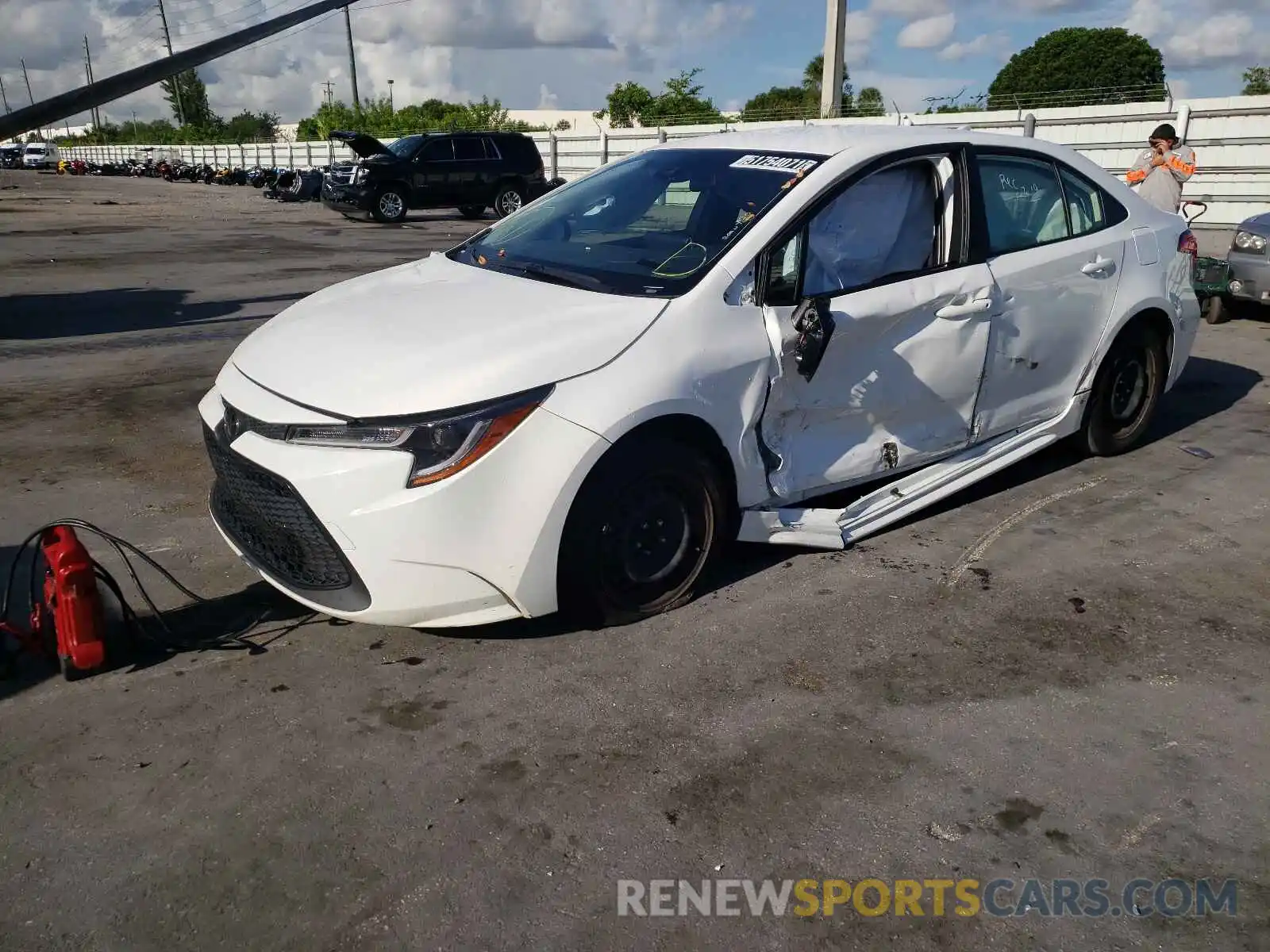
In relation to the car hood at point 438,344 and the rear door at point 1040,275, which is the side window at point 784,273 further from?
the rear door at point 1040,275

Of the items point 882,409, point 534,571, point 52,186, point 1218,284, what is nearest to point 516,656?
point 534,571

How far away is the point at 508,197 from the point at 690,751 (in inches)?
871

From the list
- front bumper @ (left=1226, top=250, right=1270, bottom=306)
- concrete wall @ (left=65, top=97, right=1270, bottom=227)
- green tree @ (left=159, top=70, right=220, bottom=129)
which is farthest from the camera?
green tree @ (left=159, top=70, right=220, bottom=129)

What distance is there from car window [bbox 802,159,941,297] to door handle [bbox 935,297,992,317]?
201 mm

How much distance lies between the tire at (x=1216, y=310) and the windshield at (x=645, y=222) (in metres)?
6.71

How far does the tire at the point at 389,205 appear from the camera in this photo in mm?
22391

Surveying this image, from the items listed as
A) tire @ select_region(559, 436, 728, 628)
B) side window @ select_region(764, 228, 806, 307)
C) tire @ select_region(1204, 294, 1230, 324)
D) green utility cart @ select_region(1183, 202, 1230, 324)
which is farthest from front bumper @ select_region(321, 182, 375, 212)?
tire @ select_region(559, 436, 728, 628)

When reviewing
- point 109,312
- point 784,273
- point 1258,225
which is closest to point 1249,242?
point 1258,225

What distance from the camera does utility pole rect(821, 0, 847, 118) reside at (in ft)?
83.2

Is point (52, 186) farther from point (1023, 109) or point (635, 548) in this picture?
point (635, 548)

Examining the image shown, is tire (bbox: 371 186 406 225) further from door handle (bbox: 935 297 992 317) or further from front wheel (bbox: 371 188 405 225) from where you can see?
door handle (bbox: 935 297 992 317)

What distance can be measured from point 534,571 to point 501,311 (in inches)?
36.9

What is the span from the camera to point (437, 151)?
891 inches

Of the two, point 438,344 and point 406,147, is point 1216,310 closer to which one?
point 438,344
